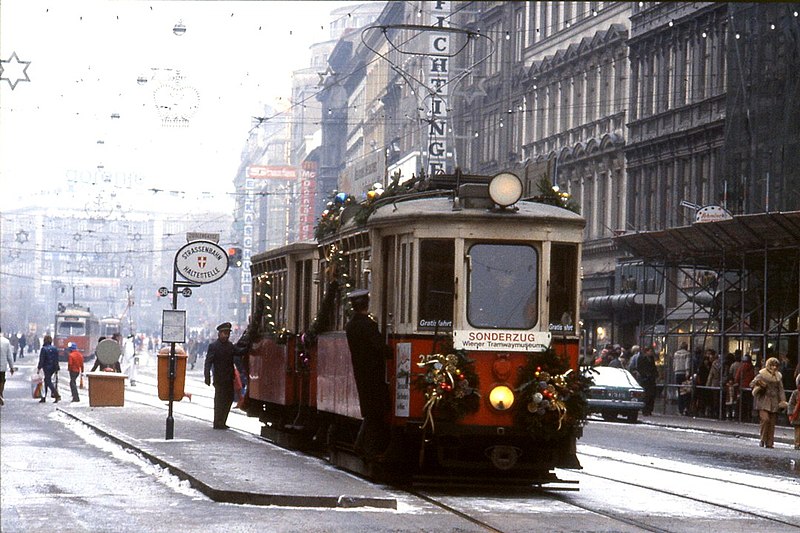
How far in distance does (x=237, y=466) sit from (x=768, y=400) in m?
13.0

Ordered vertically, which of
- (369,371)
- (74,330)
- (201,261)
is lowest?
(369,371)

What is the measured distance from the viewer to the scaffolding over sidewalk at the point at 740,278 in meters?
37.3

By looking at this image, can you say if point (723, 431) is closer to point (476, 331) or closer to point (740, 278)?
point (740, 278)

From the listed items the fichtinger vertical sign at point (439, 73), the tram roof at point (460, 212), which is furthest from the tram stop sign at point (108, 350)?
the fichtinger vertical sign at point (439, 73)

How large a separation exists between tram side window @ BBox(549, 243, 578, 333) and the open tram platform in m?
2.29

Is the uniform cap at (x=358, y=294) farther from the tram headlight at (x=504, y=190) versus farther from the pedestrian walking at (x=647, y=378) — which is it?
the pedestrian walking at (x=647, y=378)

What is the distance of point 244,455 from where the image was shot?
20.2 meters

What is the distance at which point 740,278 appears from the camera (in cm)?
4081

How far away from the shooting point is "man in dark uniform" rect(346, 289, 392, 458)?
16.9m

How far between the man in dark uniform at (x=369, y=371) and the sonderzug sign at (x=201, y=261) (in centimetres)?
622

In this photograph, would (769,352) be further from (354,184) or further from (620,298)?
(354,184)

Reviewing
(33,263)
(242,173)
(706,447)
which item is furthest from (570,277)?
(242,173)

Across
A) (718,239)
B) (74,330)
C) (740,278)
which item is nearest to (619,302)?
(740,278)

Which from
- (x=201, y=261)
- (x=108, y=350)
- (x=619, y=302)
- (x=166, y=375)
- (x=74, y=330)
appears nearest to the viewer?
(x=201, y=261)
